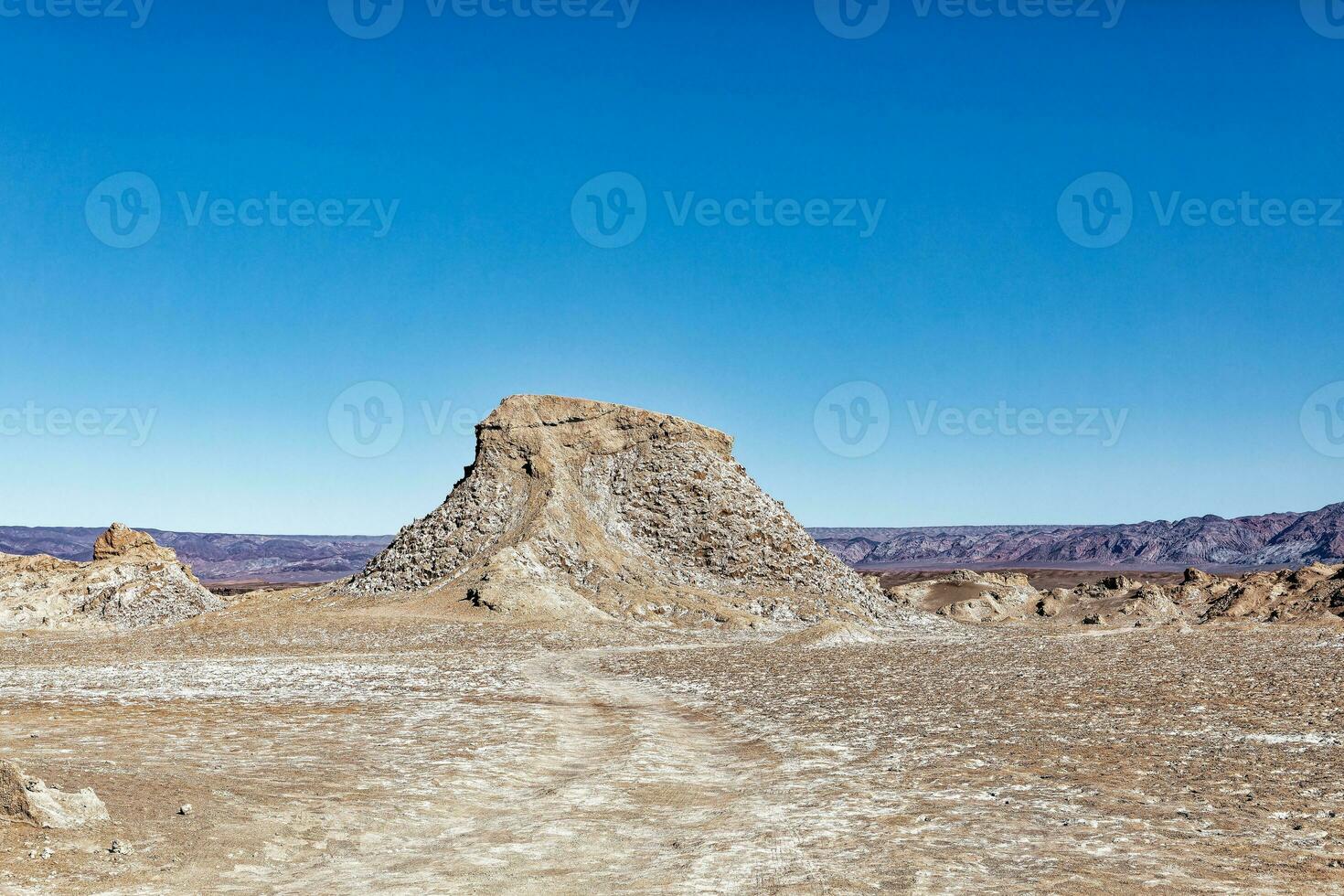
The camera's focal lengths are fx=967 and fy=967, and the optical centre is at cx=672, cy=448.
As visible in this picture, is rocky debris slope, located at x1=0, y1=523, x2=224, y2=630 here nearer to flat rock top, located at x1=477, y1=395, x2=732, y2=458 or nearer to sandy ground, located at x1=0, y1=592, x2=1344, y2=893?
flat rock top, located at x1=477, y1=395, x2=732, y2=458

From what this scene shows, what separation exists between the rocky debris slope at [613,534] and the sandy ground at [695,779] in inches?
912

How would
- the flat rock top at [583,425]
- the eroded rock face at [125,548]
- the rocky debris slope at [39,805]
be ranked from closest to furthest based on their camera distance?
the rocky debris slope at [39,805]
the eroded rock face at [125,548]
the flat rock top at [583,425]

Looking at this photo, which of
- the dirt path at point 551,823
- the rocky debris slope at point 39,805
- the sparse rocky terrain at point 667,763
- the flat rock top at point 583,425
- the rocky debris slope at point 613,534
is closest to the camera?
the dirt path at point 551,823

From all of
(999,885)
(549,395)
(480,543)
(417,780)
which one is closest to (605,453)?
(549,395)

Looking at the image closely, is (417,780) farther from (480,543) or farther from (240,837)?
(480,543)

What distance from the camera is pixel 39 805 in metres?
7.66

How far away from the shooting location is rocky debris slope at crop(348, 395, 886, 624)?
45875mm

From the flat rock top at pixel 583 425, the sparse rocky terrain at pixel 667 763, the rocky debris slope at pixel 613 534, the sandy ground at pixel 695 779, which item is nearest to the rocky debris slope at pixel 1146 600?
the rocky debris slope at pixel 613 534

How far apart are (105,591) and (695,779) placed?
42.4 m

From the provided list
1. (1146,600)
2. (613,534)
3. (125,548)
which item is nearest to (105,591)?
(125,548)

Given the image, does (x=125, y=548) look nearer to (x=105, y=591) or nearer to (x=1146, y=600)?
(x=105, y=591)

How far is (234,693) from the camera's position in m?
18.5

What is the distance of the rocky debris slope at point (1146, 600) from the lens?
50719mm

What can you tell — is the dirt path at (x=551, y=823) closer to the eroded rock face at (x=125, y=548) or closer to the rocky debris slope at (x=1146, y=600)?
the eroded rock face at (x=125, y=548)
